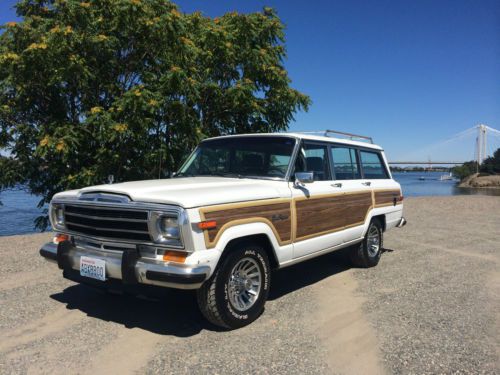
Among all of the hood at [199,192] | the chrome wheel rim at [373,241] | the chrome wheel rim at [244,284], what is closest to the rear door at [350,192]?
the chrome wheel rim at [373,241]

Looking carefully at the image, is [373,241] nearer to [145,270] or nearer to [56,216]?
[145,270]

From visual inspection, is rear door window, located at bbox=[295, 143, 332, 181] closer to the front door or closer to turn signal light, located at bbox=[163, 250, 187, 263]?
the front door

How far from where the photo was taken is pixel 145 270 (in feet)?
11.4

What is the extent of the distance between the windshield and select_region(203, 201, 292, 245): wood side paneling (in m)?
0.51

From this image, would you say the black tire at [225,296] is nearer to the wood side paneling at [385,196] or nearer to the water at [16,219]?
the wood side paneling at [385,196]

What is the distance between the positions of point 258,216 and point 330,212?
1.54 meters

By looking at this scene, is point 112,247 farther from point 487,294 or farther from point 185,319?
point 487,294

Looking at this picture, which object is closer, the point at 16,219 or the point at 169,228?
the point at 169,228

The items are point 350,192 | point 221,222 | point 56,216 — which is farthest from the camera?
point 350,192

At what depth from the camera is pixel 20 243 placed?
26.4ft

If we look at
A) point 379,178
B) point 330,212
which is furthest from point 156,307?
point 379,178

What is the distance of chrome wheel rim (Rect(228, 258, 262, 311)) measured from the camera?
3.99 m

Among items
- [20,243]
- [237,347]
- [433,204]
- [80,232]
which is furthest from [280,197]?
[433,204]

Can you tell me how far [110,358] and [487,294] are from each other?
457 centimetres
